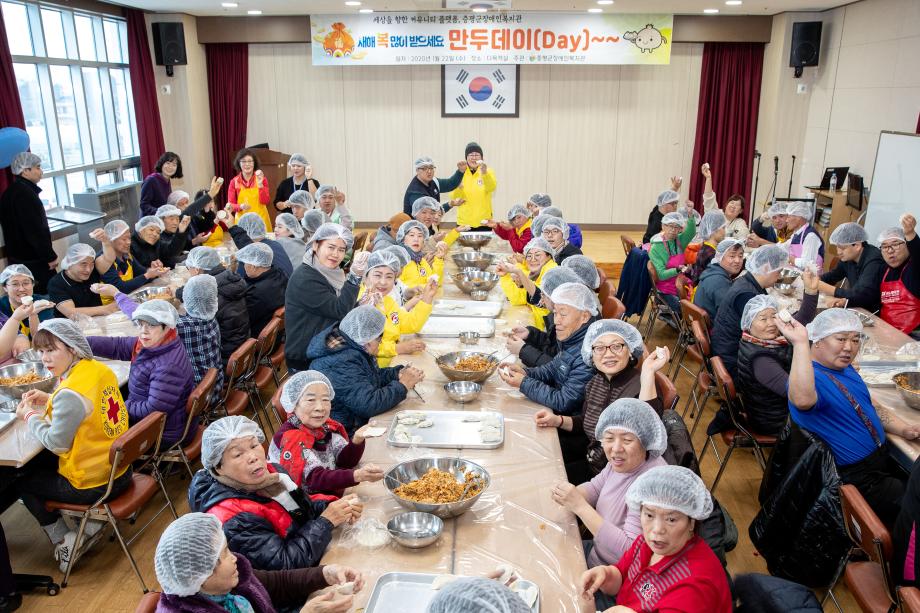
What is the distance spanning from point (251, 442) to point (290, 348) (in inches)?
75.4

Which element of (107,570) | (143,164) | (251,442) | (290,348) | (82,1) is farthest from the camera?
(143,164)

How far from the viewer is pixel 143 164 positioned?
9289 mm

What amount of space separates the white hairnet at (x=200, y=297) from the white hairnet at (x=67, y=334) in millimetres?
799

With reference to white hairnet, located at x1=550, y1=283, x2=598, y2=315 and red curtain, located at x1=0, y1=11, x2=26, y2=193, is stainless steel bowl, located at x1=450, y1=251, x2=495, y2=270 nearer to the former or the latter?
white hairnet, located at x1=550, y1=283, x2=598, y2=315

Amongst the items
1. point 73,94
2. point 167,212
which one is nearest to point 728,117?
point 167,212

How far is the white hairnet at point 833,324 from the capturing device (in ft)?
10.4

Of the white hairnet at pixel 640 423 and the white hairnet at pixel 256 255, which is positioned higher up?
the white hairnet at pixel 256 255

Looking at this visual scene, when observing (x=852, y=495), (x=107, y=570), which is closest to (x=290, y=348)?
(x=107, y=570)

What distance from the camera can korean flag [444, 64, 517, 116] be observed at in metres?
10.3

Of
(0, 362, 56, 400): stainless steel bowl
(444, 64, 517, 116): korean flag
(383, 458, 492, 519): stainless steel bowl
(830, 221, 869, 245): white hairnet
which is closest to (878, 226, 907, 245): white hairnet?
(830, 221, 869, 245): white hairnet

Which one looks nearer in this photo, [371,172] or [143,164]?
[143,164]

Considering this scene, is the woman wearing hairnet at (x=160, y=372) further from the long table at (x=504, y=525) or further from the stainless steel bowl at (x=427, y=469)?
the stainless steel bowl at (x=427, y=469)

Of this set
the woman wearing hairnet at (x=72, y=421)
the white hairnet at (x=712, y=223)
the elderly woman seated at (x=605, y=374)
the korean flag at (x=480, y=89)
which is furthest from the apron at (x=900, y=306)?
the korean flag at (x=480, y=89)

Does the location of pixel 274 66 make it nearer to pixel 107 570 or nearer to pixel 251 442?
pixel 107 570
